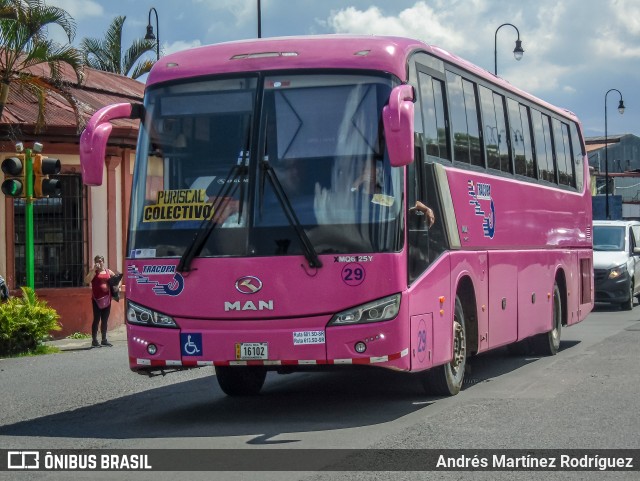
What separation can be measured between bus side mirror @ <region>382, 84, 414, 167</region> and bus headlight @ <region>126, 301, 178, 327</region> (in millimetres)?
2427

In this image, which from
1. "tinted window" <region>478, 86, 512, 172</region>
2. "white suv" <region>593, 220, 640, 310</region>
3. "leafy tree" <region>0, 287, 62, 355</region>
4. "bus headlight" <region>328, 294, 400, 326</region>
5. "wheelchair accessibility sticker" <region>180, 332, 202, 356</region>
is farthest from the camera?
"white suv" <region>593, 220, 640, 310</region>

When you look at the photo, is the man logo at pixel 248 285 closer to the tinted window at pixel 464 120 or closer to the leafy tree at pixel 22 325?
the tinted window at pixel 464 120

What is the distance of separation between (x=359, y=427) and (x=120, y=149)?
1762cm

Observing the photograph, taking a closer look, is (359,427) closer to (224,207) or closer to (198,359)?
A: (198,359)

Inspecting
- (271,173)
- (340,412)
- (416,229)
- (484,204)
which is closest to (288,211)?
(271,173)

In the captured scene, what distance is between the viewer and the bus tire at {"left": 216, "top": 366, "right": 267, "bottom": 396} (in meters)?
12.8

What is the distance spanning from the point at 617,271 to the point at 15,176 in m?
14.0

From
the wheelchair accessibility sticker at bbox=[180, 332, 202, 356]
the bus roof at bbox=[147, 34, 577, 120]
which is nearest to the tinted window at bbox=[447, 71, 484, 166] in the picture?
the bus roof at bbox=[147, 34, 577, 120]

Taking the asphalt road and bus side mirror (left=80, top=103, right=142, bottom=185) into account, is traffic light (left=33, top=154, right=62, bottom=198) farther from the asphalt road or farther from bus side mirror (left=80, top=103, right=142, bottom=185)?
bus side mirror (left=80, top=103, right=142, bottom=185)

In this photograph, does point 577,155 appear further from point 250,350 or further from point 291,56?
point 250,350

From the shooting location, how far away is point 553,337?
56.8 ft

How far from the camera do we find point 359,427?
10164 millimetres

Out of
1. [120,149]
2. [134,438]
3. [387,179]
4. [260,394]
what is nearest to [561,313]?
[260,394]

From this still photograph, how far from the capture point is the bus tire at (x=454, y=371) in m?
12.0
